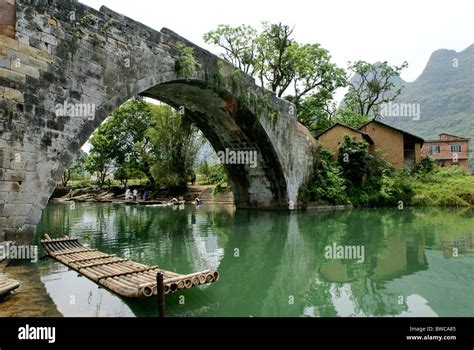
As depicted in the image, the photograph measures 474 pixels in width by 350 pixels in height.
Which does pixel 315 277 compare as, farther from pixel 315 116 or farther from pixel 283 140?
pixel 315 116

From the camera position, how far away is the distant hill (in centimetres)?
7069

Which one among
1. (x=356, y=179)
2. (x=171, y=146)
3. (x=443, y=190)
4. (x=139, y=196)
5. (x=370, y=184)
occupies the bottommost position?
(x=139, y=196)

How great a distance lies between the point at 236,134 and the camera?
58.0 ft

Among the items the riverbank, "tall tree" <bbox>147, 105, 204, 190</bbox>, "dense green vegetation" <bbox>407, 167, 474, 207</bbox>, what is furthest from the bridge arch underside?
"tall tree" <bbox>147, 105, 204, 190</bbox>

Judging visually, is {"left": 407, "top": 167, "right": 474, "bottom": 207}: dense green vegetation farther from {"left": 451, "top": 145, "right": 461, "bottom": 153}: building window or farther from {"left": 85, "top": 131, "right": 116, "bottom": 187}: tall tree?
{"left": 85, "top": 131, "right": 116, "bottom": 187}: tall tree

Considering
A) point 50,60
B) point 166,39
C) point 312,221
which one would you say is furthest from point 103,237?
point 312,221

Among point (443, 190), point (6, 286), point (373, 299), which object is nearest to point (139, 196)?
point (443, 190)

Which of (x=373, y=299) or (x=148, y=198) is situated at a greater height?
(x=148, y=198)

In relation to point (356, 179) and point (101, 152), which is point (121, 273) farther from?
point (101, 152)

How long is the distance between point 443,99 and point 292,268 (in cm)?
8791

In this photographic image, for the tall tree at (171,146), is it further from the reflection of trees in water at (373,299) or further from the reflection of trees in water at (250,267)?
the reflection of trees in water at (373,299)

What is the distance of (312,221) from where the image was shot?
15.4 meters
